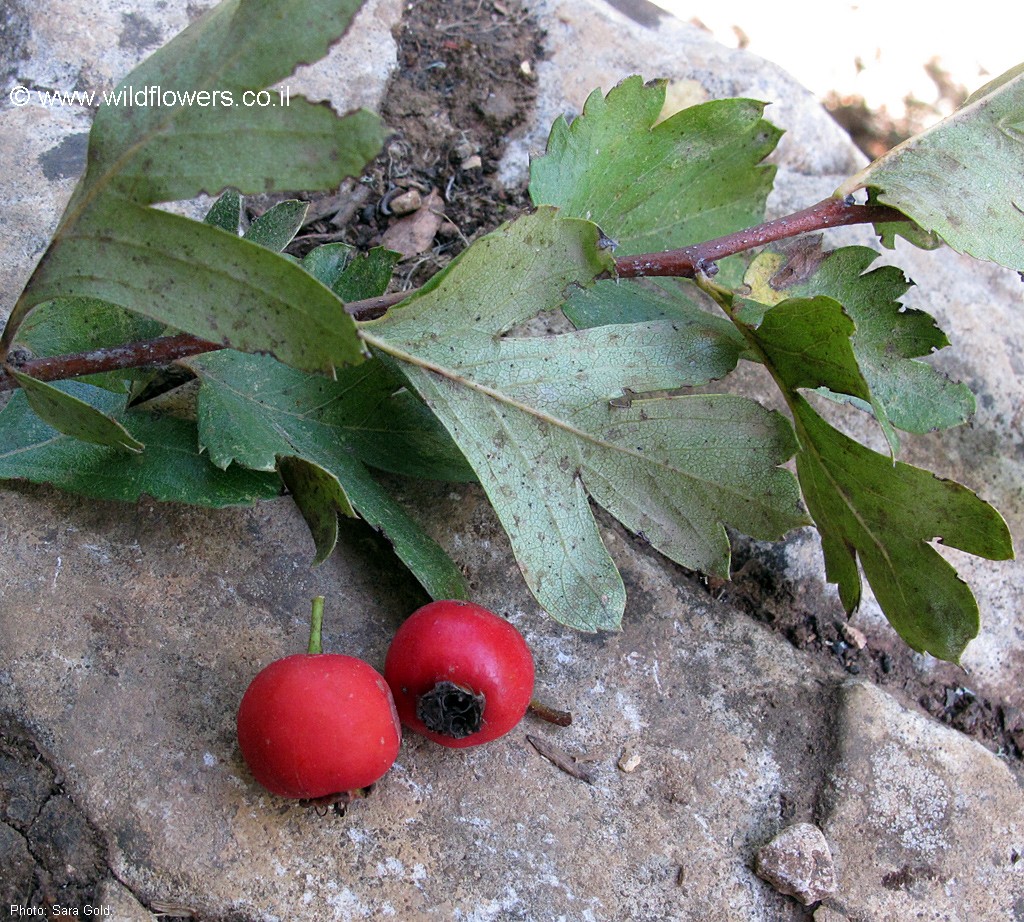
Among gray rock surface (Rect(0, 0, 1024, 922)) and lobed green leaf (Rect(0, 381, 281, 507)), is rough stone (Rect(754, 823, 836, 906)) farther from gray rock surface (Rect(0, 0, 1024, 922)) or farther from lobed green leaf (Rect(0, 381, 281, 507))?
lobed green leaf (Rect(0, 381, 281, 507))

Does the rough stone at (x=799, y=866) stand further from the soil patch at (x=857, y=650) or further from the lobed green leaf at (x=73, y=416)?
the lobed green leaf at (x=73, y=416)

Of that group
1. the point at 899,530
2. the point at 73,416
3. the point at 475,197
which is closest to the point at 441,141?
the point at 475,197

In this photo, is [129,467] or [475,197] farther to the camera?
[475,197]

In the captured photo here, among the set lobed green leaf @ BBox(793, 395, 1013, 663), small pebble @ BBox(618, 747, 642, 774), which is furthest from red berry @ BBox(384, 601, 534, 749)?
lobed green leaf @ BBox(793, 395, 1013, 663)

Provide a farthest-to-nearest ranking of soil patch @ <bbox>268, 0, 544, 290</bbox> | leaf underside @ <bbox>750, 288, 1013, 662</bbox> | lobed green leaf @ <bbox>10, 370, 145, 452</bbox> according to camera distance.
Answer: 1. soil patch @ <bbox>268, 0, 544, 290</bbox>
2. leaf underside @ <bbox>750, 288, 1013, 662</bbox>
3. lobed green leaf @ <bbox>10, 370, 145, 452</bbox>

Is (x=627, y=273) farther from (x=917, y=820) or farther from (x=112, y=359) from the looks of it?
(x=917, y=820)

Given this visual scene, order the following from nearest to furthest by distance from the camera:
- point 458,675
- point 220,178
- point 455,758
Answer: point 220,178, point 458,675, point 455,758
